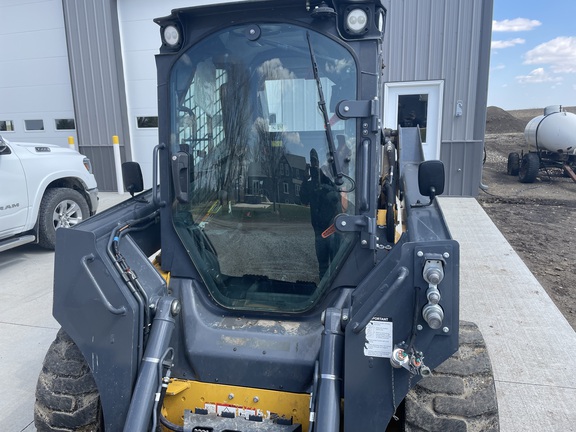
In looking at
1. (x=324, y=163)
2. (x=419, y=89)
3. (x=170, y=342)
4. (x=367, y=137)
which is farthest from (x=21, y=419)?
(x=419, y=89)

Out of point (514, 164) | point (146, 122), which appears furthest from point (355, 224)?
point (514, 164)

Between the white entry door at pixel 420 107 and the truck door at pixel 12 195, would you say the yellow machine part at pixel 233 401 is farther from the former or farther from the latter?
the white entry door at pixel 420 107

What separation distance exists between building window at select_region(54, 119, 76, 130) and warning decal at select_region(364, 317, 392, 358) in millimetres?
11699

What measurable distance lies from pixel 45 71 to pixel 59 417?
11.5m

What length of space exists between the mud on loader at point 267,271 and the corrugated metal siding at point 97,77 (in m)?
9.56

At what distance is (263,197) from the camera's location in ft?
8.35

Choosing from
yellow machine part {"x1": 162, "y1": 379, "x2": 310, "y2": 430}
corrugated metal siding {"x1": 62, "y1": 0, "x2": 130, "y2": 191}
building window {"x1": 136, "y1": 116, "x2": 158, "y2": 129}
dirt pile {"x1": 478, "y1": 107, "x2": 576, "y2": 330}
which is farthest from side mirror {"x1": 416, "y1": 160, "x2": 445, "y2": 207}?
corrugated metal siding {"x1": 62, "y1": 0, "x2": 130, "y2": 191}

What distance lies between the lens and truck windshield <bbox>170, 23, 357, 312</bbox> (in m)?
2.36

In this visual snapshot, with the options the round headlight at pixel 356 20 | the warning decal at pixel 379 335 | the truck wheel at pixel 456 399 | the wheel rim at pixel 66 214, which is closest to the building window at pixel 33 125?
the wheel rim at pixel 66 214

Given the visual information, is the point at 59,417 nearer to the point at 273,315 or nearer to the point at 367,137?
the point at 273,315

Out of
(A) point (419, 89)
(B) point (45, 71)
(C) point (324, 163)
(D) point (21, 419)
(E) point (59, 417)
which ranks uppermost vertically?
(B) point (45, 71)

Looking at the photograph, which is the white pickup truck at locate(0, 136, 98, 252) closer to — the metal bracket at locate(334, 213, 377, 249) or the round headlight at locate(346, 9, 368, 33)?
the metal bracket at locate(334, 213, 377, 249)

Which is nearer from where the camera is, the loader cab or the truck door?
the loader cab

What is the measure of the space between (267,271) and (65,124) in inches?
439
